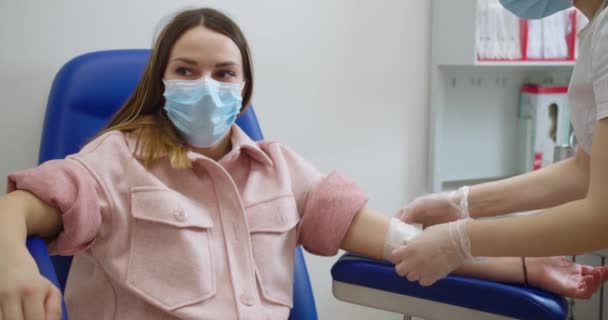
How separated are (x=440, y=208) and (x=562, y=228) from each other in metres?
0.43

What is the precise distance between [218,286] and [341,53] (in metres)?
1.09

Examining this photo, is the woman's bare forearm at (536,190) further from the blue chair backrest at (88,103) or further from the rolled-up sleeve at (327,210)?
the blue chair backrest at (88,103)

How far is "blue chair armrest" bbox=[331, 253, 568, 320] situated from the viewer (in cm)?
97

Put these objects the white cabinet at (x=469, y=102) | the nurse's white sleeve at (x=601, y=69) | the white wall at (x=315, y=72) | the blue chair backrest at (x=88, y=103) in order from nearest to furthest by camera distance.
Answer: the nurse's white sleeve at (x=601, y=69) < the blue chair backrest at (x=88, y=103) < the white wall at (x=315, y=72) < the white cabinet at (x=469, y=102)

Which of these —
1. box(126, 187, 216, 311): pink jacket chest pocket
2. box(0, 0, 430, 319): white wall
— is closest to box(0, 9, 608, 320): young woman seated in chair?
box(126, 187, 216, 311): pink jacket chest pocket

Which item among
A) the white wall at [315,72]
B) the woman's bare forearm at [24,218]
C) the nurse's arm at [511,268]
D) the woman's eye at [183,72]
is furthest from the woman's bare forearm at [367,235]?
the white wall at [315,72]

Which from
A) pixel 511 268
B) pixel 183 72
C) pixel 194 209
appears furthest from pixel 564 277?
pixel 183 72

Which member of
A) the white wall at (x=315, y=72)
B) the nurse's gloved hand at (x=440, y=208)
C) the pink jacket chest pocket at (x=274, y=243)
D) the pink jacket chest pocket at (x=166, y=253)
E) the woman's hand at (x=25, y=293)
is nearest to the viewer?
the woman's hand at (x=25, y=293)

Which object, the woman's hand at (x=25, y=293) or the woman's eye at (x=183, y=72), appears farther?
the woman's eye at (x=183, y=72)

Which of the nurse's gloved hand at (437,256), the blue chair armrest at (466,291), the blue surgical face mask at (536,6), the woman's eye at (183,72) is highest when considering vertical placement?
the blue surgical face mask at (536,6)

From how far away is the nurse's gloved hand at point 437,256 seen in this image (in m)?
1.07

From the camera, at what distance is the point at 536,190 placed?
1360mm

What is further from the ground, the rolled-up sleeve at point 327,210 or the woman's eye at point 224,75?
the woman's eye at point 224,75

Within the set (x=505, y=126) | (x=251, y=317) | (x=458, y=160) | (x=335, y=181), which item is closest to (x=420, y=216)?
(x=335, y=181)
